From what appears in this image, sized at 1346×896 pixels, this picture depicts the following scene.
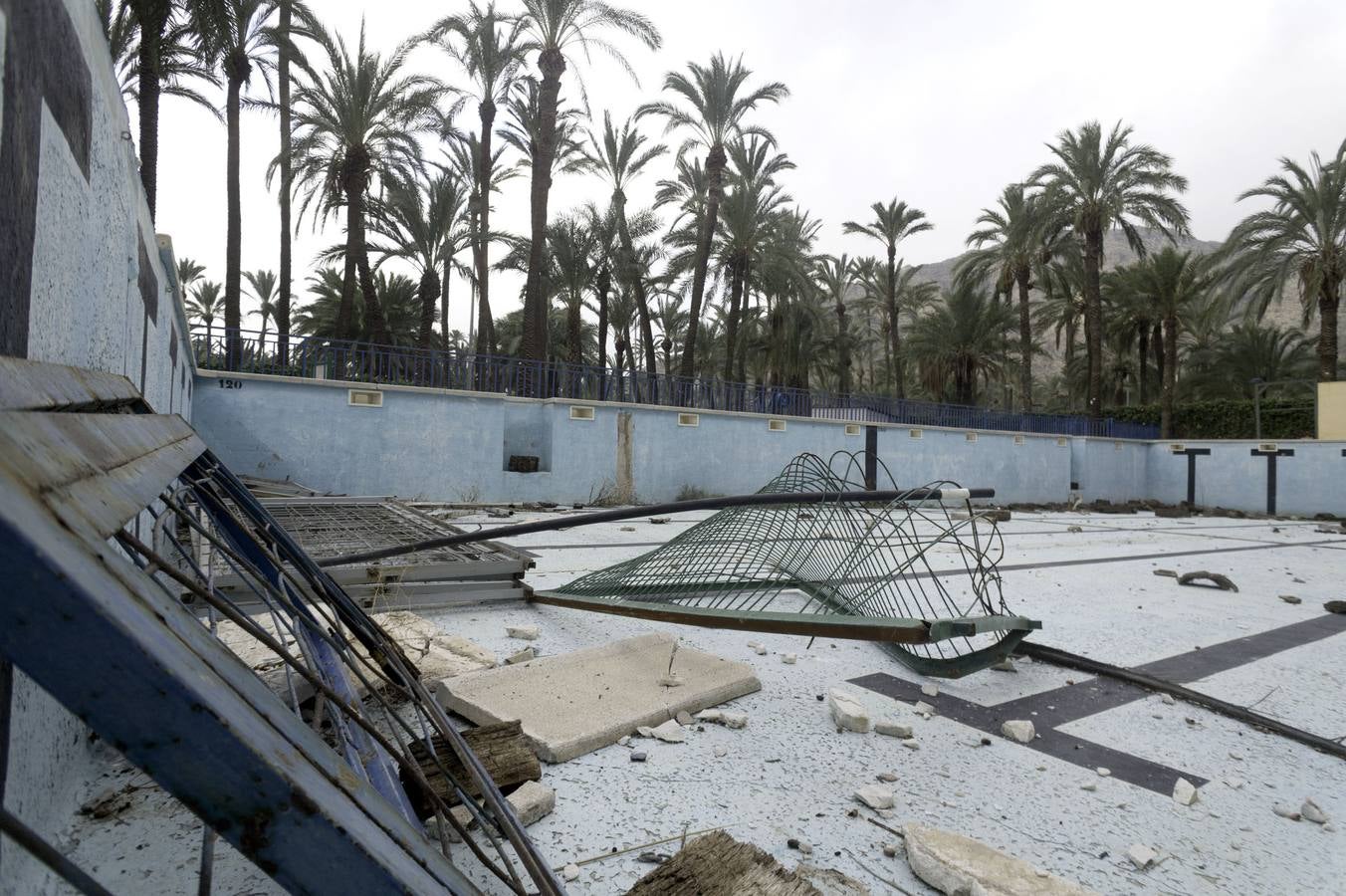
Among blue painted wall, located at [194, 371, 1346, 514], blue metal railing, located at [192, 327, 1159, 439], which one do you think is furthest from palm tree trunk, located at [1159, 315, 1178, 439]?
blue metal railing, located at [192, 327, 1159, 439]

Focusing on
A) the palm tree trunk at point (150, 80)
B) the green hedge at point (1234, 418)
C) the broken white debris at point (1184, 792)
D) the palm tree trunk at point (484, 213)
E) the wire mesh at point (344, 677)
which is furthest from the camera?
the green hedge at point (1234, 418)

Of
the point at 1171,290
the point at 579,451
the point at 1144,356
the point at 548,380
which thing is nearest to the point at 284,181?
the point at 548,380

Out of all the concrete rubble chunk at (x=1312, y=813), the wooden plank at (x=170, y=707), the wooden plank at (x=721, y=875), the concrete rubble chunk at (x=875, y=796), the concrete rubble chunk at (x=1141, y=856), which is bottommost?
the concrete rubble chunk at (x=1312, y=813)

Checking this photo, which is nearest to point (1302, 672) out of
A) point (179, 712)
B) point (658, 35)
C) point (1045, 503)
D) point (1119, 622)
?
point (1119, 622)

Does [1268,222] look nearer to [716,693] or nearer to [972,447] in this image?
[972,447]

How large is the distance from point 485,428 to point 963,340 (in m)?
22.0

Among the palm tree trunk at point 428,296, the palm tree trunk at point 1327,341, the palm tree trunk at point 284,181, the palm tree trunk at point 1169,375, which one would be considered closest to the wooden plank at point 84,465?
the palm tree trunk at point 284,181

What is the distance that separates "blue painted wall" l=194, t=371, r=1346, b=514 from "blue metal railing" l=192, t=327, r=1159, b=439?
0.39 metres

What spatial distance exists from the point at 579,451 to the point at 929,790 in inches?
457

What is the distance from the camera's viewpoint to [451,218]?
2114cm

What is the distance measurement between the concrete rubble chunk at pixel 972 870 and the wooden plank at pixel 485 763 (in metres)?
0.95

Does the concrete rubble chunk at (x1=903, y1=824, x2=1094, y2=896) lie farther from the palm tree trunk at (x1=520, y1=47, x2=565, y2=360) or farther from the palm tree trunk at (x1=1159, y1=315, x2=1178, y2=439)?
the palm tree trunk at (x1=1159, y1=315, x2=1178, y2=439)

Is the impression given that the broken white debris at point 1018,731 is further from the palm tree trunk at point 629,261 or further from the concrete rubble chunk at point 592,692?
the palm tree trunk at point 629,261

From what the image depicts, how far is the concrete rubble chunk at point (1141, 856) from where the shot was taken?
167cm
